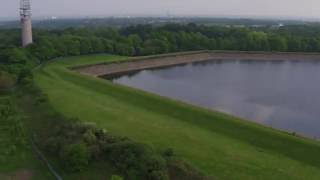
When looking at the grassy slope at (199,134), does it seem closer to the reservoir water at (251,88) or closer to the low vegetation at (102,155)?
the low vegetation at (102,155)

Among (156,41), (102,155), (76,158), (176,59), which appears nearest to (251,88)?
(176,59)

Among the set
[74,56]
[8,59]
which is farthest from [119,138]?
[74,56]

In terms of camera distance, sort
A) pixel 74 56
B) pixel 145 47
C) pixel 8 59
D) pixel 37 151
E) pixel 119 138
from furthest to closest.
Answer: pixel 145 47
pixel 74 56
pixel 8 59
pixel 37 151
pixel 119 138

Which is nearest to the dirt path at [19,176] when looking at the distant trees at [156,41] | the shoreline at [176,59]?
the shoreline at [176,59]

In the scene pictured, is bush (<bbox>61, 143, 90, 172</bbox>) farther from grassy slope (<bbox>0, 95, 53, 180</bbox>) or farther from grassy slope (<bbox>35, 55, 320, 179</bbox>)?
grassy slope (<bbox>35, 55, 320, 179</bbox>)

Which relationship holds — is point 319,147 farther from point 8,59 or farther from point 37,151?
point 8,59
